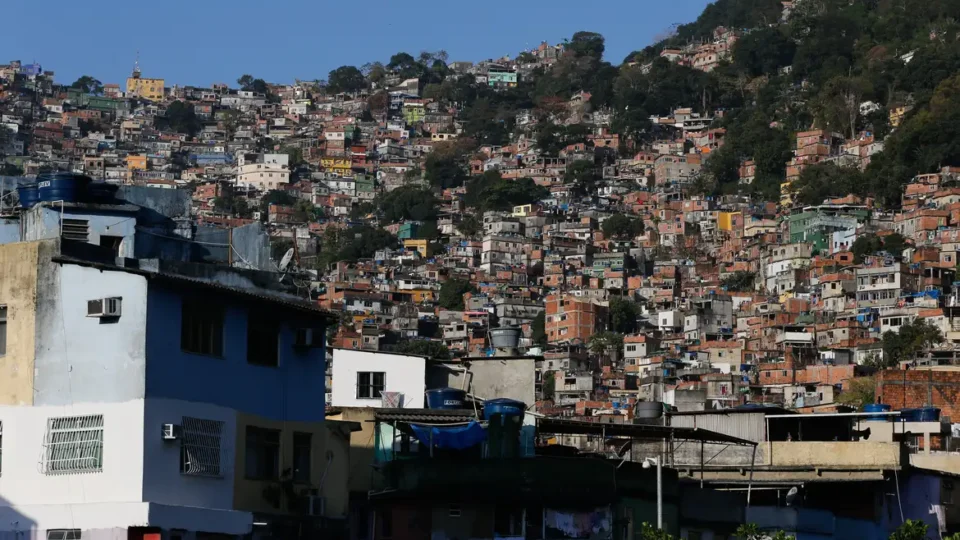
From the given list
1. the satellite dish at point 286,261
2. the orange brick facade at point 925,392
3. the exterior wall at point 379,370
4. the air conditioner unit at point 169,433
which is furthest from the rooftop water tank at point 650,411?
the orange brick facade at point 925,392

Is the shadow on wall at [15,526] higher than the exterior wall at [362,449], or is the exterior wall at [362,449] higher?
the exterior wall at [362,449]

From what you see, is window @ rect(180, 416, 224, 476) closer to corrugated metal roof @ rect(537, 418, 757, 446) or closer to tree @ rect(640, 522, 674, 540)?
tree @ rect(640, 522, 674, 540)

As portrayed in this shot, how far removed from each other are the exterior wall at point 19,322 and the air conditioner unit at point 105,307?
0.91m

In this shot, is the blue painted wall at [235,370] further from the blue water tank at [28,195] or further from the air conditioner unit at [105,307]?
the blue water tank at [28,195]

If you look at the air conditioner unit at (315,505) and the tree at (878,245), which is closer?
the air conditioner unit at (315,505)

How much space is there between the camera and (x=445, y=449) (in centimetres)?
2902

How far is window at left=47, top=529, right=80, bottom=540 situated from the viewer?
78.1 feet

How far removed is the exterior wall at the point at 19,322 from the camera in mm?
24656

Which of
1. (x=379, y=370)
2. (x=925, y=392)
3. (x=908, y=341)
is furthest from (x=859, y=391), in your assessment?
(x=379, y=370)

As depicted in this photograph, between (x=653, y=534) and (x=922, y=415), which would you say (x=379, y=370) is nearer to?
(x=653, y=534)

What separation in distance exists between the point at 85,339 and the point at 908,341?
353 ft

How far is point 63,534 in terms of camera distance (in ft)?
78.4

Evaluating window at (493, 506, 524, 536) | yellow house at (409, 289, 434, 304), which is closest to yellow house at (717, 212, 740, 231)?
yellow house at (409, 289, 434, 304)

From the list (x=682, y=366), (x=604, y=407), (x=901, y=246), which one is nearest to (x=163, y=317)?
(x=604, y=407)
